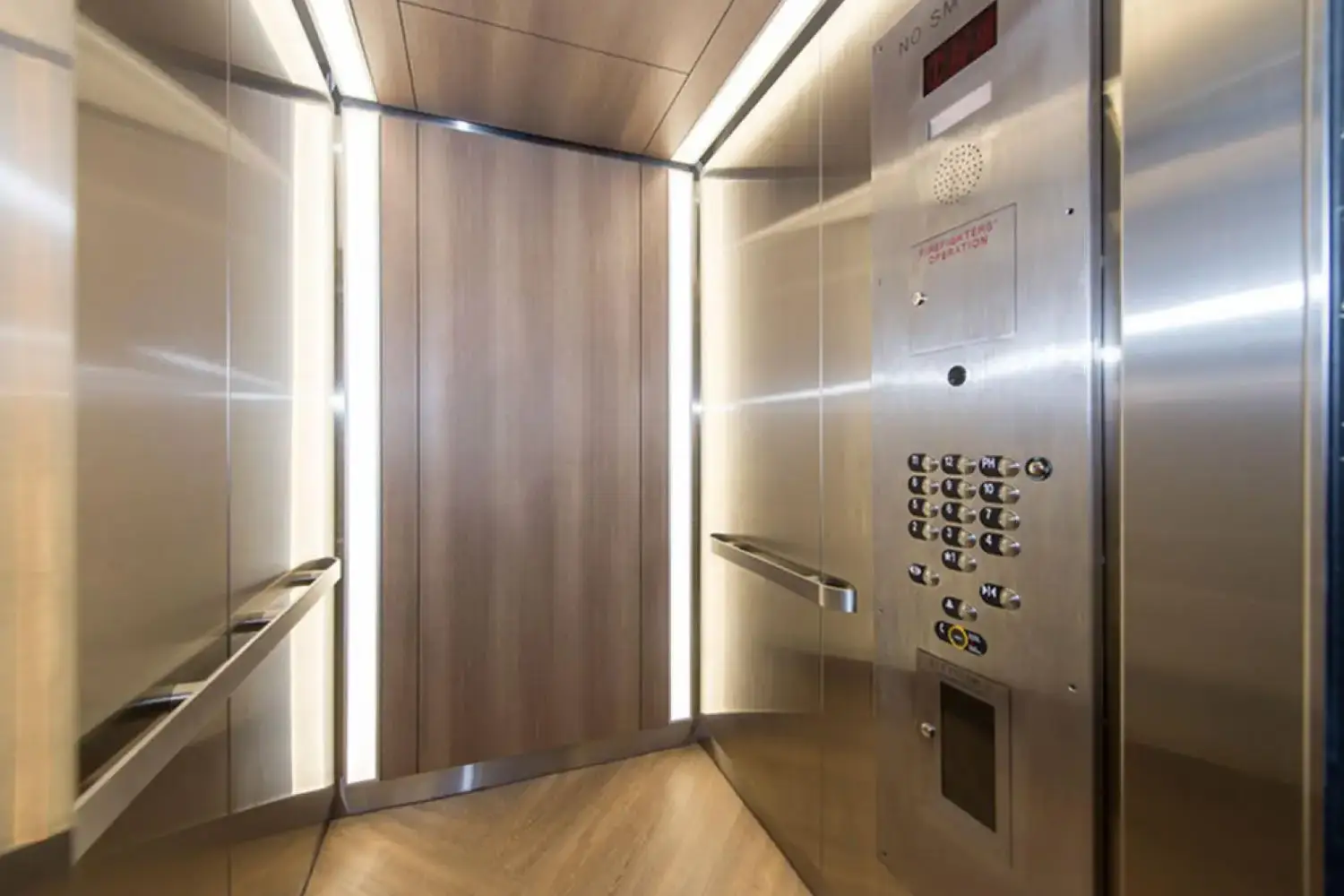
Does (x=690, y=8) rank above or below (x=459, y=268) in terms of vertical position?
above

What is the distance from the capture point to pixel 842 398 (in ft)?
5.44

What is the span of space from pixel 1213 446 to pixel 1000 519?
0.38m

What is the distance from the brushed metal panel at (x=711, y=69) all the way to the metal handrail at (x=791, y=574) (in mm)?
1774

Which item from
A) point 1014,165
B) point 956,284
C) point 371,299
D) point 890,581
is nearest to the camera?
point 1014,165

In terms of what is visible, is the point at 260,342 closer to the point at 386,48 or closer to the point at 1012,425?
the point at 386,48

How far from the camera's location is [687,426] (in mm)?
2809

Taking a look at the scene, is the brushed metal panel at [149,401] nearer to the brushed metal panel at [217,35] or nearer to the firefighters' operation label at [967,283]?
the brushed metal panel at [217,35]

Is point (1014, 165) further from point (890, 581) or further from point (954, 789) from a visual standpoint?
→ point (954, 789)

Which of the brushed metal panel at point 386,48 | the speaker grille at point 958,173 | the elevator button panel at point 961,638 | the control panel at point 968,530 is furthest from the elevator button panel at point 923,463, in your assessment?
the brushed metal panel at point 386,48

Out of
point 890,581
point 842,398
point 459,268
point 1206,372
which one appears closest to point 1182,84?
point 1206,372

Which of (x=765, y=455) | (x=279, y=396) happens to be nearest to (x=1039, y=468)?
(x=765, y=455)

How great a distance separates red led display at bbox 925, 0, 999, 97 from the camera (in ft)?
3.86

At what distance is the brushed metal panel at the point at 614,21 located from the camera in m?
1.68

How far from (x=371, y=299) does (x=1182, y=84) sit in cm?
249
